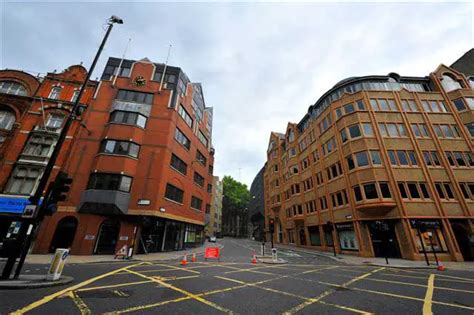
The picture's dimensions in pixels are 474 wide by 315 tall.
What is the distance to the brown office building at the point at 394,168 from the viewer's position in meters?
19.7

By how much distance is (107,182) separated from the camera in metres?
19.1

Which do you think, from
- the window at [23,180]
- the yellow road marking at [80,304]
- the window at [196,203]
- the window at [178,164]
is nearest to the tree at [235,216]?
the window at [196,203]

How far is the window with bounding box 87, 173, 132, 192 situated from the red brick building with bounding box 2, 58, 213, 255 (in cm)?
9

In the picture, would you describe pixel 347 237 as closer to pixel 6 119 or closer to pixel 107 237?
pixel 107 237

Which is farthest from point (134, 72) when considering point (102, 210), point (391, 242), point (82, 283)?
point (391, 242)

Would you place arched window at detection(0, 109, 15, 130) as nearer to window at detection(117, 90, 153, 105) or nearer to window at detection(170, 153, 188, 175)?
window at detection(117, 90, 153, 105)

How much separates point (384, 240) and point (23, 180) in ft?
121

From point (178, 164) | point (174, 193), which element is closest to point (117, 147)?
point (178, 164)

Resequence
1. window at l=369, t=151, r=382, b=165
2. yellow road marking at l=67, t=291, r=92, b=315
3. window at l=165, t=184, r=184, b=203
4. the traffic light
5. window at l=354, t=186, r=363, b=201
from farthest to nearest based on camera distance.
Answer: window at l=165, t=184, r=184, b=203, window at l=369, t=151, r=382, b=165, window at l=354, t=186, r=363, b=201, the traffic light, yellow road marking at l=67, t=291, r=92, b=315

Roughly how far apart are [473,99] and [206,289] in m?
37.3

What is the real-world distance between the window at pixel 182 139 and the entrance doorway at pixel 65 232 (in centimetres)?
1314

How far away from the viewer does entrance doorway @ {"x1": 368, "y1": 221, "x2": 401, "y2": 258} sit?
792 inches

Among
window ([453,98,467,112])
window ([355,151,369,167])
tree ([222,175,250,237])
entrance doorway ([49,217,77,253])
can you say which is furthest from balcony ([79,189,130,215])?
tree ([222,175,250,237])

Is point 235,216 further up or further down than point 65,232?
further up
